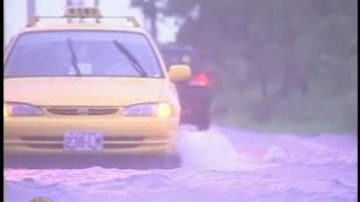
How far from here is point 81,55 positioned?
24.4ft

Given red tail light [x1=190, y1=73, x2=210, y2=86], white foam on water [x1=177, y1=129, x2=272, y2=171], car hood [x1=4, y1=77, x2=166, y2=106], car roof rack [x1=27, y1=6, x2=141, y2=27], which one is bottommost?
white foam on water [x1=177, y1=129, x2=272, y2=171]

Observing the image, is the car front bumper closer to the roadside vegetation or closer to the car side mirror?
the car side mirror

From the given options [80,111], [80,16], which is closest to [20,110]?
[80,111]

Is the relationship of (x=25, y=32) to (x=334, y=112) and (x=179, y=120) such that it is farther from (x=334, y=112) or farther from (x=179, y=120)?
(x=334, y=112)

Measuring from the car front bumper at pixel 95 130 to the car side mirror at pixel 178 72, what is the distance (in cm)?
20

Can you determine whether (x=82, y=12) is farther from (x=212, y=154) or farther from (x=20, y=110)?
(x=212, y=154)

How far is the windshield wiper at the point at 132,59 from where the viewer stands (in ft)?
24.5

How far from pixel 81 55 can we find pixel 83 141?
1.43 feet

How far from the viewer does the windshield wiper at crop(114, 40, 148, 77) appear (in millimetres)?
7453

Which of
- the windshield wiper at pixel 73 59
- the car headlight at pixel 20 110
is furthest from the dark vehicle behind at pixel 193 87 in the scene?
the car headlight at pixel 20 110

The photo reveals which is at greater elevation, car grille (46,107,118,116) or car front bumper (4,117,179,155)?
car grille (46,107,118,116)

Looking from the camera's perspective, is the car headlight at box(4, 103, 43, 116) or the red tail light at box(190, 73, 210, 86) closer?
the car headlight at box(4, 103, 43, 116)

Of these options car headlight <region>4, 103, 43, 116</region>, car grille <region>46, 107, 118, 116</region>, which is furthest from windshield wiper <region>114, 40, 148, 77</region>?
car headlight <region>4, 103, 43, 116</region>

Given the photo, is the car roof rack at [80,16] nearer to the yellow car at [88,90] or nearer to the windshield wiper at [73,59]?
the yellow car at [88,90]
